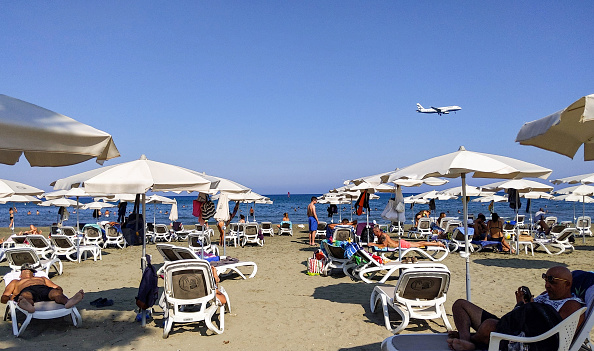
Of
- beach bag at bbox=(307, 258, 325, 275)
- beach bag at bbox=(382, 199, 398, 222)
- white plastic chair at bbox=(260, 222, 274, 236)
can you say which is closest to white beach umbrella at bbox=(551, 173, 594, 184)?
beach bag at bbox=(382, 199, 398, 222)

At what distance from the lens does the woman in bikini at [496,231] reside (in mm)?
11906

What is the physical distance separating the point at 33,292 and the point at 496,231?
11318 millimetres

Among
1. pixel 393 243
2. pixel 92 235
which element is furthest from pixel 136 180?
pixel 92 235

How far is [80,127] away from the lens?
3.01 m

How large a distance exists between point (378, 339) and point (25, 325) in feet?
13.6

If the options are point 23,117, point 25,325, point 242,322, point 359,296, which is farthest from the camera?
point 359,296

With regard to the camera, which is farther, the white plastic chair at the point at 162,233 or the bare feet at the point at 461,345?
the white plastic chair at the point at 162,233

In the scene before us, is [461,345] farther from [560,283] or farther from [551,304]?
[560,283]

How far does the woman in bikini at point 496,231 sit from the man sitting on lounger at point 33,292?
10.7 meters

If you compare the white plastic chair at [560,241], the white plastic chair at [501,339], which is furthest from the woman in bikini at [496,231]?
the white plastic chair at [501,339]

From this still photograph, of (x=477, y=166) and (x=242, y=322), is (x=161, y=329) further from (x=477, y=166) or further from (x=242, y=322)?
(x=477, y=166)

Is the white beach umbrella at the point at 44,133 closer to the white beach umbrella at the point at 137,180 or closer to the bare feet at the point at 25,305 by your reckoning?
the white beach umbrella at the point at 137,180

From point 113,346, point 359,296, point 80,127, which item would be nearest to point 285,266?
point 359,296

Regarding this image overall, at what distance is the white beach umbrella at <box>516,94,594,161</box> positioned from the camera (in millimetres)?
2537
